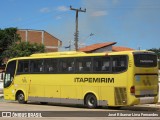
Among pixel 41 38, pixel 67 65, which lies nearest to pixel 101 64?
pixel 67 65

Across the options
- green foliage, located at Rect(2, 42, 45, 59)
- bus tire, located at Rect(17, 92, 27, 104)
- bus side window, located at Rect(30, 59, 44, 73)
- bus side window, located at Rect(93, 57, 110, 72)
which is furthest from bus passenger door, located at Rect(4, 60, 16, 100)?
green foliage, located at Rect(2, 42, 45, 59)

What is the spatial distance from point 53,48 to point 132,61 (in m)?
94.8

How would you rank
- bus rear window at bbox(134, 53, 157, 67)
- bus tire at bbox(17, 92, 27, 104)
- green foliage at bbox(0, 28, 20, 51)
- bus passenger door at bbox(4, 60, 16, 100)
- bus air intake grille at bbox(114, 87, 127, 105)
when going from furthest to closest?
green foliage at bbox(0, 28, 20, 51) → bus passenger door at bbox(4, 60, 16, 100) → bus tire at bbox(17, 92, 27, 104) → bus rear window at bbox(134, 53, 157, 67) → bus air intake grille at bbox(114, 87, 127, 105)

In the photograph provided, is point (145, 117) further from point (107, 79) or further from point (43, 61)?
point (43, 61)

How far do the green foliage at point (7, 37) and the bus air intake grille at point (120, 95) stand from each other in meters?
77.5

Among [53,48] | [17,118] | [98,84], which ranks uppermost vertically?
[53,48]

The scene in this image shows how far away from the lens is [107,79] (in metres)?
21.5

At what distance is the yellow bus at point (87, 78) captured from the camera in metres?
20.7

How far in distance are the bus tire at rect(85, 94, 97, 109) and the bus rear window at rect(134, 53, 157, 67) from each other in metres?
2.97

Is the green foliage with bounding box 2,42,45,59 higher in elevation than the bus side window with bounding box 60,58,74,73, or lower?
higher

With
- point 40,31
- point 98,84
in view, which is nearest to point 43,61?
point 98,84

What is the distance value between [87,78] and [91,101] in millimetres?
1179

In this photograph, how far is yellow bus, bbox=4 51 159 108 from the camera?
67.9 ft

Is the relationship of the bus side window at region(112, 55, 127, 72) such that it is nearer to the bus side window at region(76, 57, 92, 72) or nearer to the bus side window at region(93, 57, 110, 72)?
the bus side window at region(93, 57, 110, 72)
